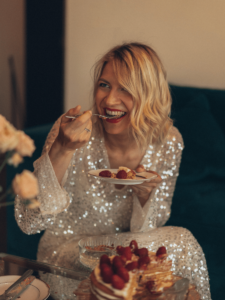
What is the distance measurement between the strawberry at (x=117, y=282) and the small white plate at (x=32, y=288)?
32 centimetres

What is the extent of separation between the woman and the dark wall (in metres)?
1.72

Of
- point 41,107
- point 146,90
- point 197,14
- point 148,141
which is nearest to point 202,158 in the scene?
point 148,141

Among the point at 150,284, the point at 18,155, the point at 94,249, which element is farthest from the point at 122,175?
the point at 18,155

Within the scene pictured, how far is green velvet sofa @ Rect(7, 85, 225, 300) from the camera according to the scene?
1761 millimetres

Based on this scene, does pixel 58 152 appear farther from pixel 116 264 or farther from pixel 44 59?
pixel 44 59

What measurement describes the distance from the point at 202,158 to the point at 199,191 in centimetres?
24

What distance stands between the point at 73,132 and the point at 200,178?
1.19 metres

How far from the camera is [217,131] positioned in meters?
2.17

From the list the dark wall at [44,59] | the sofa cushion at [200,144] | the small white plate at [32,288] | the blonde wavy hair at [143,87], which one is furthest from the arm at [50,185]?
the dark wall at [44,59]

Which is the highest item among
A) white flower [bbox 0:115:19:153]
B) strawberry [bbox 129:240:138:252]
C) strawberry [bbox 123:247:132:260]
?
white flower [bbox 0:115:19:153]

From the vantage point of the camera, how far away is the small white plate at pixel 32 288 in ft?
2.97

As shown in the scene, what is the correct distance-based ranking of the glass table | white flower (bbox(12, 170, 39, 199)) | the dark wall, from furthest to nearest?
the dark wall → the glass table → white flower (bbox(12, 170, 39, 199))

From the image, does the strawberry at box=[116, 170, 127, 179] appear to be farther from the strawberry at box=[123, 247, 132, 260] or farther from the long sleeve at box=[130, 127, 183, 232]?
the strawberry at box=[123, 247, 132, 260]

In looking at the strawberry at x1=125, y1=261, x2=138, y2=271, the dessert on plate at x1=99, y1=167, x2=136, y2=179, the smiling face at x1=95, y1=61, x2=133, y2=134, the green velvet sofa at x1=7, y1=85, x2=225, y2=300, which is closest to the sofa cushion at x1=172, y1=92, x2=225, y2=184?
the green velvet sofa at x1=7, y1=85, x2=225, y2=300
